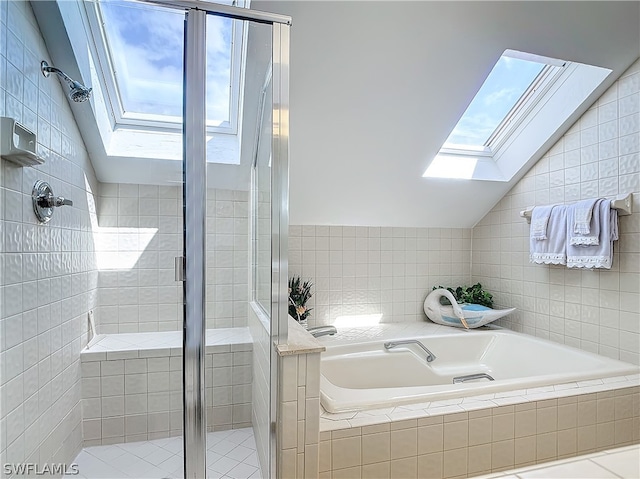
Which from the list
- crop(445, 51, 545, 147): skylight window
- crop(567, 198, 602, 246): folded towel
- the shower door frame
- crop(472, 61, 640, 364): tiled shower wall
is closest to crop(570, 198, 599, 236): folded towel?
crop(567, 198, 602, 246): folded towel

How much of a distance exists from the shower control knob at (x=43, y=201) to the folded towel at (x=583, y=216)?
2.86 meters

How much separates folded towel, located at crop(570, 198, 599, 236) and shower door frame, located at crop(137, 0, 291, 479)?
1808 mm

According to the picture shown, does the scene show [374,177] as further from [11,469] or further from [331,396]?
[11,469]

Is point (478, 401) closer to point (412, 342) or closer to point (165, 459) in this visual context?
point (412, 342)

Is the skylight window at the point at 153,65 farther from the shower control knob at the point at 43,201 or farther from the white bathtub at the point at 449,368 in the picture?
the white bathtub at the point at 449,368

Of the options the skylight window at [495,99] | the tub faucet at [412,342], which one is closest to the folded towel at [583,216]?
the skylight window at [495,99]

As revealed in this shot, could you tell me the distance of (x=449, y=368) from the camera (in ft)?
8.60

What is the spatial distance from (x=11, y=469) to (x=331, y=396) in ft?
4.30

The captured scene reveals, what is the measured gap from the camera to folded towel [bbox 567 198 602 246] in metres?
2.11

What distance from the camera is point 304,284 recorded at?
2.92 m

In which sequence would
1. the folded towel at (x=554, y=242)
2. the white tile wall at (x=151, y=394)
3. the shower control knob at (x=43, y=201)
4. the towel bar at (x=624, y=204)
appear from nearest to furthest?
the shower control knob at (x=43, y=201) → the white tile wall at (x=151, y=394) → the towel bar at (x=624, y=204) → the folded towel at (x=554, y=242)

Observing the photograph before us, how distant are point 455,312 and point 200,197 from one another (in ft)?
7.44

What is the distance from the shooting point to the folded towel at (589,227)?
2109 mm

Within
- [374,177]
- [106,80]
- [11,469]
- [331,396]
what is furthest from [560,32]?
[11,469]
